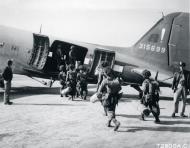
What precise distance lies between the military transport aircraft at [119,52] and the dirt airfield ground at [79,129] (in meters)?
3.97

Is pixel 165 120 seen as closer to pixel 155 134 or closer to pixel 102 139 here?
pixel 155 134

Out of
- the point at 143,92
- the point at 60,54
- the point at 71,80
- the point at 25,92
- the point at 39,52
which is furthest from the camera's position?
the point at 25,92

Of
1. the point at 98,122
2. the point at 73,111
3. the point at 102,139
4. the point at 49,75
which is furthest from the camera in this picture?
the point at 49,75

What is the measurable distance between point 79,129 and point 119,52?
10.0m

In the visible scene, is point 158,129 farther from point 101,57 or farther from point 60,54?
point 60,54

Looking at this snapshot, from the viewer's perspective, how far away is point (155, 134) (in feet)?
26.3

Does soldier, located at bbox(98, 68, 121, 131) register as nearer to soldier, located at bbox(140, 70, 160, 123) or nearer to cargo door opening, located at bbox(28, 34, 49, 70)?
soldier, located at bbox(140, 70, 160, 123)

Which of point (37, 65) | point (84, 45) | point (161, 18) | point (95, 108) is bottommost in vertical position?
point (95, 108)

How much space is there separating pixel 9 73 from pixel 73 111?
326 cm

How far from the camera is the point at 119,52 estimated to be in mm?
17688

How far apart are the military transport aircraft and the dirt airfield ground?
397 cm

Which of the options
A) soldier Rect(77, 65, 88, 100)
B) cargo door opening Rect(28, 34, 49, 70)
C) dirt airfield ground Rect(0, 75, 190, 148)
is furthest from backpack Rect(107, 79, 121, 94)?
cargo door opening Rect(28, 34, 49, 70)

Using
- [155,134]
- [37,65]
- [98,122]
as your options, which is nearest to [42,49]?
[37,65]

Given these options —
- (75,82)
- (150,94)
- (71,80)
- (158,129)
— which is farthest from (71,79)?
(158,129)
